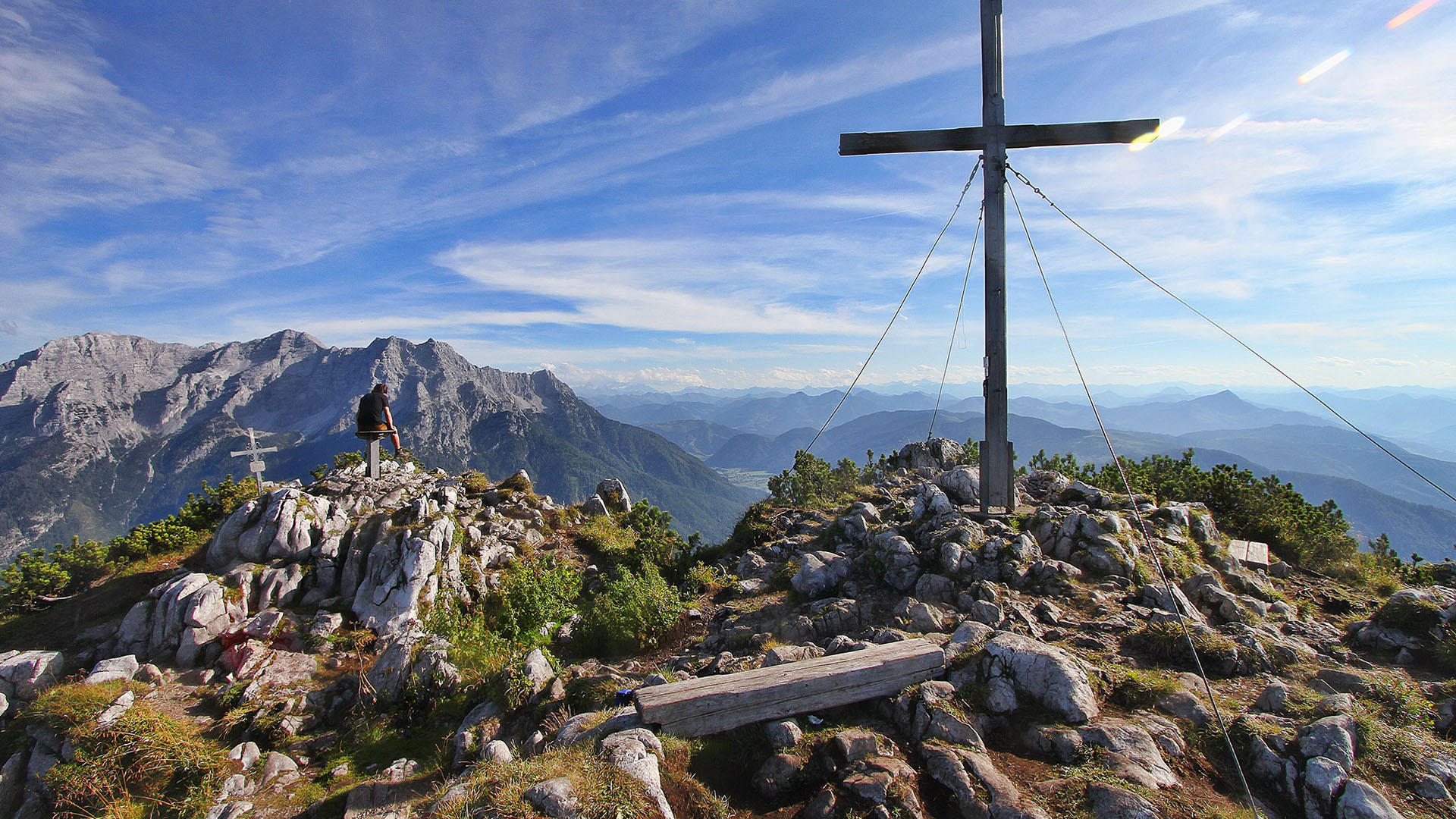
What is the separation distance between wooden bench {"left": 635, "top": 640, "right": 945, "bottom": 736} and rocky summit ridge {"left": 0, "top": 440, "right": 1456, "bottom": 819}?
0.71ft

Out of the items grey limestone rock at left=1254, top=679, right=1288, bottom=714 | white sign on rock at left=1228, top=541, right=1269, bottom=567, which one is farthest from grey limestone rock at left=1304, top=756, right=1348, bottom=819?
white sign on rock at left=1228, top=541, right=1269, bottom=567

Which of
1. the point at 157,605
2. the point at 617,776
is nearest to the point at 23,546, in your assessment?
the point at 157,605

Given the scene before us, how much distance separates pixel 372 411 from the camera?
15938mm

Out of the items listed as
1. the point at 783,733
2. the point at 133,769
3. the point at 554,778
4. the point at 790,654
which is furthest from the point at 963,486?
the point at 133,769

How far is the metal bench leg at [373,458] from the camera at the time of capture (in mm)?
16469

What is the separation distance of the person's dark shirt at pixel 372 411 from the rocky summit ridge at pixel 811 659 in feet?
7.47

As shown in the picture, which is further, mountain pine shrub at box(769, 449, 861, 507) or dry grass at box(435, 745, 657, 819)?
mountain pine shrub at box(769, 449, 861, 507)

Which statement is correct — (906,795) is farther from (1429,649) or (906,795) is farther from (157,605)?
(157,605)

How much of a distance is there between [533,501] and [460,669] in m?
10.3

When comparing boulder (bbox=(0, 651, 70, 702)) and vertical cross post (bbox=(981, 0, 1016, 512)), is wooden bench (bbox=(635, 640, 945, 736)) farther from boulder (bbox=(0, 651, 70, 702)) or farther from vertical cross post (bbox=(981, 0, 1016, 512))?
boulder (bbox=(0, 651, 70, 702))

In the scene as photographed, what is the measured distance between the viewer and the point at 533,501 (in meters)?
19.8

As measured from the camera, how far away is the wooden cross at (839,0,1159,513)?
10711 millimetres

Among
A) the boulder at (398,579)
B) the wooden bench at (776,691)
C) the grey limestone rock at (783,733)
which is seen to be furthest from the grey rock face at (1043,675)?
the boulder at (398,579)

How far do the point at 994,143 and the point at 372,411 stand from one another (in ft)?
58.5
